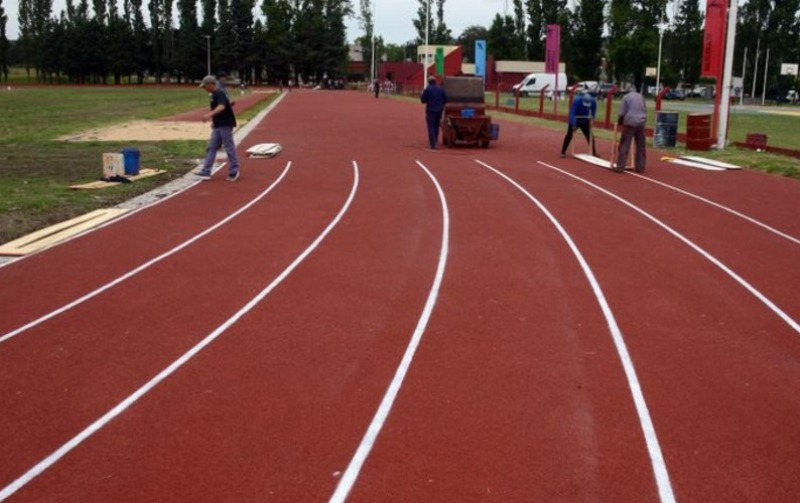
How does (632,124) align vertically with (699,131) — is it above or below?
above

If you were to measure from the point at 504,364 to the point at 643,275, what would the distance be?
2770 millimetres

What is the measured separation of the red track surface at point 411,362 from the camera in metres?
3.74

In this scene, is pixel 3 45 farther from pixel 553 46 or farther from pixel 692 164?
pixel 692 164

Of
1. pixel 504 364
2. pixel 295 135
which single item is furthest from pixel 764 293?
pixel 295 135

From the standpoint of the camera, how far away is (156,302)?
640cm

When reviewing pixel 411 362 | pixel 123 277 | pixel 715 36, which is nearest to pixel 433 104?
pixel 715 36

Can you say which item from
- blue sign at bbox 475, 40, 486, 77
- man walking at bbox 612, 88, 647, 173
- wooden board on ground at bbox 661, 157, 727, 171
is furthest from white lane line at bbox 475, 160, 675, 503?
blue sign at bbox 475, 40, 486, 77

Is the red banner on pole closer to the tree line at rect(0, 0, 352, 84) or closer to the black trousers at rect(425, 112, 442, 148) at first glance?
the black trousers at rect(425, 112, 442, 148)

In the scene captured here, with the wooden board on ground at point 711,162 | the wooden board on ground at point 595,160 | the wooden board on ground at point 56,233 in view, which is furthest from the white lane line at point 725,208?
the wooden board on ground at point 56,233

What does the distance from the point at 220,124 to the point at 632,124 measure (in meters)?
7.21

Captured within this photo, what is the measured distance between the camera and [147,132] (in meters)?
24.2

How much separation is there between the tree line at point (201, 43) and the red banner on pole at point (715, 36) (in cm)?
8457

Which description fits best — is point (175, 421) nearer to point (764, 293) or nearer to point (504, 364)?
point (504, 364)

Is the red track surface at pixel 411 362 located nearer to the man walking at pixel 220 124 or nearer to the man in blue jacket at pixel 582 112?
the man walking at pixel 220 124
